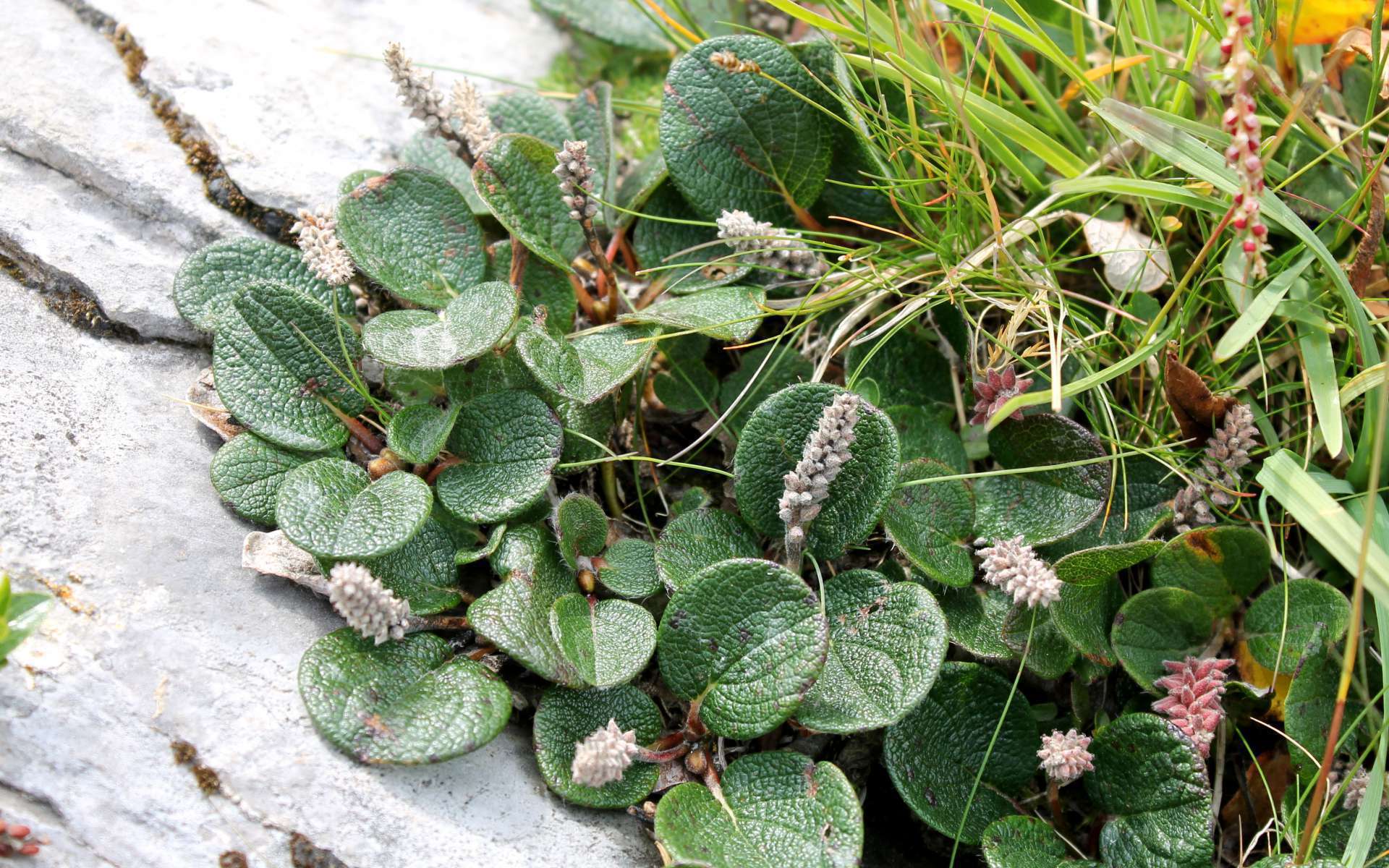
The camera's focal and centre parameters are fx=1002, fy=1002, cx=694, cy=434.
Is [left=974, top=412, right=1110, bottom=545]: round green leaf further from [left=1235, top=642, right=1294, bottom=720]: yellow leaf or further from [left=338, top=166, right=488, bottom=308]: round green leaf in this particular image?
[left=338, top=166, right=488, bottom=308]: round green leaf

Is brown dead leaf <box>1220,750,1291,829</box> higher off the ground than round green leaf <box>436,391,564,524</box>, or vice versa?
round green leaf <box>436,391,564,524</box>

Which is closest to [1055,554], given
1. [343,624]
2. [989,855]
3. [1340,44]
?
[989,855]

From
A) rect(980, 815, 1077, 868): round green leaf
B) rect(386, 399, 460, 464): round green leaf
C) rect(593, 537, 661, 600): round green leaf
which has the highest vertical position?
rect(386, 399, 460, 464): round green leaf

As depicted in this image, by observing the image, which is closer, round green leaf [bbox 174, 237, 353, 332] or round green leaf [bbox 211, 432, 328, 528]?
round green leaf [bbox 211, 432, 328, 528]

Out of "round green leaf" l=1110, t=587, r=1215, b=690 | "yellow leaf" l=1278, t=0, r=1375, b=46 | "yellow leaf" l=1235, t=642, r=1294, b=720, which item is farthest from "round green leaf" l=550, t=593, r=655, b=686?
"yellow leaf" l=1278, t=0, r=1375, b=46

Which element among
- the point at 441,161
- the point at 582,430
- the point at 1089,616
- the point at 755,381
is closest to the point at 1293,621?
the point at 1089,616

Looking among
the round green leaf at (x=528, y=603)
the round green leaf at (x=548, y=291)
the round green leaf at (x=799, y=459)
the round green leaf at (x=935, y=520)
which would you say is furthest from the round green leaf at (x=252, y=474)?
the round green leaf at (x=935, y=520)
